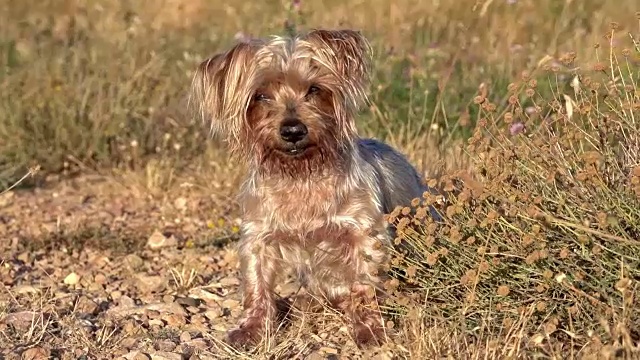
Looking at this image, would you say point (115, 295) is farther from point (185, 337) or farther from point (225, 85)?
point (225, 85)

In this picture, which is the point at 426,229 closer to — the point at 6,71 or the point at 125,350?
the point at 125,350

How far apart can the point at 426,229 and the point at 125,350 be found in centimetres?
155

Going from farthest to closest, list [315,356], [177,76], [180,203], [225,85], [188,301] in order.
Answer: [177,76] < [180,203] < [188,301] < [225,85] < [315,356]

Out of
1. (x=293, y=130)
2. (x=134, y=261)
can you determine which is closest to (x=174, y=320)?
(x=134, y=261)

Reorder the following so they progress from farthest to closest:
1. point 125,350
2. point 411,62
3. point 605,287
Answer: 1. point 411,62
2. point 125,350
3. point 605,287

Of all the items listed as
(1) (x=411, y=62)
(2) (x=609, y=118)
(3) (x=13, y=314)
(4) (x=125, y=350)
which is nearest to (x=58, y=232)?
(3) (x=13, y=314)

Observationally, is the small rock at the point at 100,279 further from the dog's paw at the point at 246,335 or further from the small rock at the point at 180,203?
the small rock at the point at 180,203

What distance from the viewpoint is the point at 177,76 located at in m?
9.31

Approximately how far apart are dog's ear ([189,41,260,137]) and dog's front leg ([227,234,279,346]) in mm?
574

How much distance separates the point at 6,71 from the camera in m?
8.96

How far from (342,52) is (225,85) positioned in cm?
60

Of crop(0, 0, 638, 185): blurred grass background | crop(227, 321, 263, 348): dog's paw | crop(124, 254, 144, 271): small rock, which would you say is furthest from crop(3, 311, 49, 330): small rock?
crop(0, 0, 638, 185): blurred grass background

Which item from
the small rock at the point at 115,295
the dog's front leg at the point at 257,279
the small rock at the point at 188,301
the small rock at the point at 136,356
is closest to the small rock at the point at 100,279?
the small rock at the point at 115,295

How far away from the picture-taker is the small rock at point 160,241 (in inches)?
271
